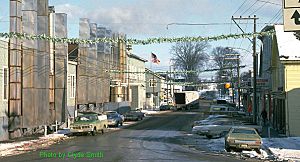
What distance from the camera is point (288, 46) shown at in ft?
106

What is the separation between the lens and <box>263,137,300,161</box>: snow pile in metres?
20.4

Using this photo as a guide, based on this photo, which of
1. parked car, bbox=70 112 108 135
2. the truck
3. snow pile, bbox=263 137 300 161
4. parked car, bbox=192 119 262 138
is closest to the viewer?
snow pile, bbox=263 137 300 161

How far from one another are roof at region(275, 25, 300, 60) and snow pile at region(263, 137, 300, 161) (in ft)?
21.6

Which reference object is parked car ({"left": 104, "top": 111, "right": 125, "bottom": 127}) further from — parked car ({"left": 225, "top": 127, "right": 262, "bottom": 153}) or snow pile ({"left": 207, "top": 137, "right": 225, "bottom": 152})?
parked car ({"left": 225, "top": 127, "right": 262, "bottom": 153})

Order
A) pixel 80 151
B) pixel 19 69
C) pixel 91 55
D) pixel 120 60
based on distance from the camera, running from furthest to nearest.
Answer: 1. pixel 120 60
2. pixel 91 55
3. pixel 19 69
4. pixel 80 151

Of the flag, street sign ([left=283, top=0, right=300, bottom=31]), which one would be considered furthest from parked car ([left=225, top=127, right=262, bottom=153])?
the flag

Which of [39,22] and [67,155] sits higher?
[39,22]

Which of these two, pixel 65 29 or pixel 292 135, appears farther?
pixel 65 29

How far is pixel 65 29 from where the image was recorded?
3938cm

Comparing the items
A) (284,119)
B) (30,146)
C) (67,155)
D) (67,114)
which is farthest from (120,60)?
(67,155)

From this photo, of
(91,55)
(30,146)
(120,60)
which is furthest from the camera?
(120,60)

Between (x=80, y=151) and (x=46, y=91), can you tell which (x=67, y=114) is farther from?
(x=80, y=151)

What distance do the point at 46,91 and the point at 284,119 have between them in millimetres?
17067

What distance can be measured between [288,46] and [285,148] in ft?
35.5
